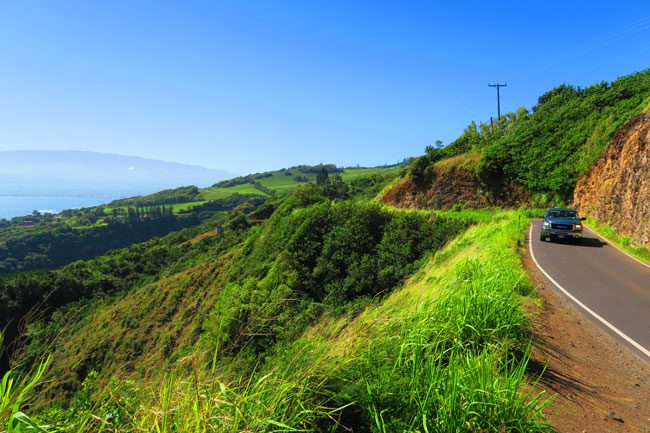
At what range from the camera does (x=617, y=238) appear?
16859mm

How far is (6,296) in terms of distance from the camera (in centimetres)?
5488

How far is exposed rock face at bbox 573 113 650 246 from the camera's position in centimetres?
1594

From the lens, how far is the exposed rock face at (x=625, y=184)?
1594 cm

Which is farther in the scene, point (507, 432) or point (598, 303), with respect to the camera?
point (598, 303)

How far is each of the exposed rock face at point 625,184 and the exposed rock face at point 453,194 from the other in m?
10.3

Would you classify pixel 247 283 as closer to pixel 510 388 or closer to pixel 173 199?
pixel 510 388

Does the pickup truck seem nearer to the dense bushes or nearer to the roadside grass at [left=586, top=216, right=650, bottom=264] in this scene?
the roadside grass at [left=586, top=216, right=650, bottom=264]

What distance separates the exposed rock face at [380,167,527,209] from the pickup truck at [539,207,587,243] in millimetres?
19374

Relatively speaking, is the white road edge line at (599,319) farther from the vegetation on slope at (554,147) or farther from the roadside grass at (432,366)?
the vegetation on slope at (554,147)

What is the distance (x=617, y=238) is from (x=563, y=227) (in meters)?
3.16

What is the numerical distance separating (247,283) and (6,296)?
51.4 meters

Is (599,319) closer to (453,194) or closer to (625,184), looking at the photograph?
(625,184)

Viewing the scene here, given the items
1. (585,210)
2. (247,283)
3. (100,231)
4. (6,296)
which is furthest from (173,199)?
(585,210)

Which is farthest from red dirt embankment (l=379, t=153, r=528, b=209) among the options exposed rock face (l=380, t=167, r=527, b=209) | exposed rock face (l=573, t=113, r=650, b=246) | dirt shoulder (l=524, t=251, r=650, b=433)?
dirt shoulder (l=524, t=251, r=650, b=433)
